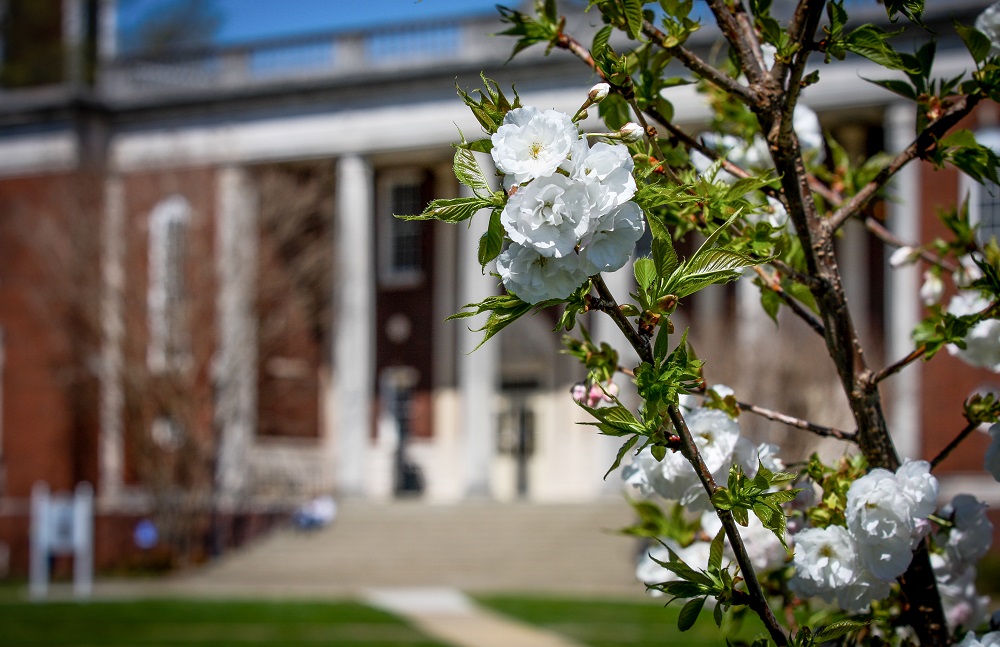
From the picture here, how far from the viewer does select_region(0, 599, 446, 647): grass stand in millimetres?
14109

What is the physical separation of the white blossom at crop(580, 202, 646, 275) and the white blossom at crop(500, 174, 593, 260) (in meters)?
0.04

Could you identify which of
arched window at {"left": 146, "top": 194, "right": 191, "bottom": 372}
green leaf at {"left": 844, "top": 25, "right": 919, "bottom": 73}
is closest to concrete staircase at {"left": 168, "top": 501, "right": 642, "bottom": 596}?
arched window at {"left": 146, "top": 194, "right": 191, "bottom": 372}

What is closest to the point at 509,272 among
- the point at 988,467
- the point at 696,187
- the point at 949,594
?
the point at 696,187

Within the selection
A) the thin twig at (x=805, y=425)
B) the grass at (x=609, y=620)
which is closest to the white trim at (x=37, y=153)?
the grass at (x=609, y=620)

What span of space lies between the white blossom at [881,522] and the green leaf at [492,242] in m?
0.90

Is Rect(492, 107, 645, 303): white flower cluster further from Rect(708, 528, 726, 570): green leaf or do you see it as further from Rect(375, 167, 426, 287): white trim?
Rect(375, 167, 426, 287): white trim

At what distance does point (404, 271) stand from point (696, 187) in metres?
30.0

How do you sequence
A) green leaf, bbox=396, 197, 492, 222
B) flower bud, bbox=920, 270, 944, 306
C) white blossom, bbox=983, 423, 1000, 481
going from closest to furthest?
green leaf, bbox=396, 197, 492, 222, white blossom, bbox=983, 423, 1000, 481, flower bud, bbox=920, 270, 944, 306

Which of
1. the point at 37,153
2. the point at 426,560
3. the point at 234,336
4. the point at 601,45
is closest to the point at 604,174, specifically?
the point at 601,45

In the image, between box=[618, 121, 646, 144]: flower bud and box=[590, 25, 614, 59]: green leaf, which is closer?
box=[618, 121, 646, 144]: flower bud

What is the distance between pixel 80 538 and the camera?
2322 centimetres

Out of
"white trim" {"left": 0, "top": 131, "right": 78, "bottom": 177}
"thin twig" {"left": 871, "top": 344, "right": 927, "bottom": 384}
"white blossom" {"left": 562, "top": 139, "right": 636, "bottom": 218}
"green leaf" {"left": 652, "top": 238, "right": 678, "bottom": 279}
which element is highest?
"white trim" {"left": 0, "top": 131, "right": 78, "bottom": 177}

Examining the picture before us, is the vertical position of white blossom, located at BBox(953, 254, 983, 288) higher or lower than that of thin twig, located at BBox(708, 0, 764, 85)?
lower

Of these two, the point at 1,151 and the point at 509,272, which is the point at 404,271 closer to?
the point at 1,151
